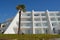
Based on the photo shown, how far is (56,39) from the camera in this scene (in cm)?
2202

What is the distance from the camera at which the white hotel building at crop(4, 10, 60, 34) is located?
54.3 meters

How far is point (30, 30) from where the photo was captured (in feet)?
183

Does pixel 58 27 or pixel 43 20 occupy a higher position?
pixel 43 20

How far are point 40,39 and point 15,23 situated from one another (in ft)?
121

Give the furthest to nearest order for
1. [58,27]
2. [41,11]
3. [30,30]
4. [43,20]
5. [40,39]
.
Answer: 1. [41,11]
2. [43,20]
3. [30,30]
4. [58,27]
5. [40,39]

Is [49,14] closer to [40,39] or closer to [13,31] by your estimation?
[13,31]

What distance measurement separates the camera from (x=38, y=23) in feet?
195

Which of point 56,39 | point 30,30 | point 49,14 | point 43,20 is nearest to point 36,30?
point 30,30

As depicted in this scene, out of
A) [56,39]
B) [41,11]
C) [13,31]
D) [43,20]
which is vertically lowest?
[56,39]

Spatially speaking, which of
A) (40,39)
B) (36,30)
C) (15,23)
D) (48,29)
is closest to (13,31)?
(15,23)

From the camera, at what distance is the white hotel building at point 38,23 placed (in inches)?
2138

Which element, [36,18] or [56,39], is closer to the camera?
[56,39]

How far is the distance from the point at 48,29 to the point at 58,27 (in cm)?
429

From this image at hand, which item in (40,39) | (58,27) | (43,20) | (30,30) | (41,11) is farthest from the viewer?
(41,11)
